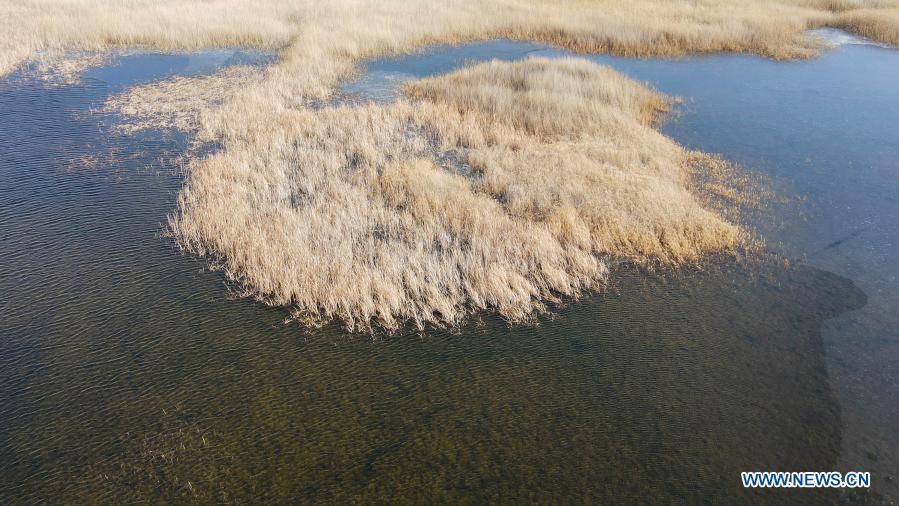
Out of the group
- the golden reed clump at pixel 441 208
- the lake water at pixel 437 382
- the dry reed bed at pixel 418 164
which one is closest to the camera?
the lake water at pixel 437 382

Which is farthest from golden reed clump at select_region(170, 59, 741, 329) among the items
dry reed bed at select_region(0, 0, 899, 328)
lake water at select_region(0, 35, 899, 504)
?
Answer: lake water at select_region(0, 35, 899, 504)

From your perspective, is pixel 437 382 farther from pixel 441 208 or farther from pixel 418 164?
pixel 418 164

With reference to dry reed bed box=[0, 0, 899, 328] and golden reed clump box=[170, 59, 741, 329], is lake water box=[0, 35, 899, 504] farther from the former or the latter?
dry reed bed box=[0, 0, 899, 328]

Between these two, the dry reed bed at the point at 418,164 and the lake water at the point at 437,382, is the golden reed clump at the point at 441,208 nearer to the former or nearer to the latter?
the dry reed bed at the point at 418,164

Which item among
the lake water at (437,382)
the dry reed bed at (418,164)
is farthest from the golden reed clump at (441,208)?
the lake water at (437,382)

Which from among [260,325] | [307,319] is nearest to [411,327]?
[307,319]

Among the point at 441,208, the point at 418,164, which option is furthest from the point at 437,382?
the point at 418,164
